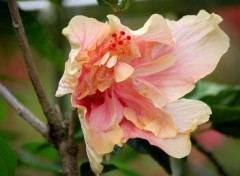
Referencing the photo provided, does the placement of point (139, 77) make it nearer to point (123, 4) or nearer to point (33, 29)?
point (123, 4)

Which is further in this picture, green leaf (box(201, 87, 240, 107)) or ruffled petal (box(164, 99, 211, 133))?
green leaf (box(201, 87, 240, 107))

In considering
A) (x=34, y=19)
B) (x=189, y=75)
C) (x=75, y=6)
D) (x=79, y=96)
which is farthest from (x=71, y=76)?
(x=75, y=6)

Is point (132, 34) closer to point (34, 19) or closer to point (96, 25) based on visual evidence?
point (96, 25)

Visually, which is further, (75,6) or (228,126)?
(75,6)

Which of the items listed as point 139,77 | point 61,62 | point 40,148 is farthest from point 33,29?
point 139,77

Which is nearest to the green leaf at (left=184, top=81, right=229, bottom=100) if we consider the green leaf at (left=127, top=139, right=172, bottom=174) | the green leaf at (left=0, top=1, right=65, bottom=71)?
the green leaf at (left=127, top=139, right=172, bottom=174)

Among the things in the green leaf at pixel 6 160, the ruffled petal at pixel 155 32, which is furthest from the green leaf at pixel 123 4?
the green leaf at pixel 6 160

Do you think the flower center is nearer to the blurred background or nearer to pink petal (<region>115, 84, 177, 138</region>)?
pink petal (<region>115, 84, 177, 138</region>)
